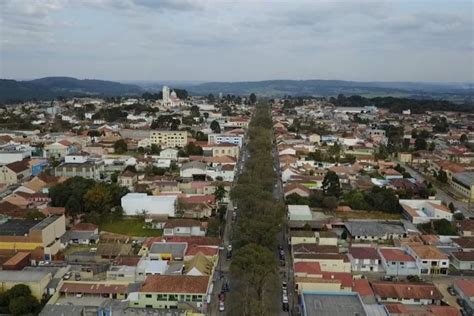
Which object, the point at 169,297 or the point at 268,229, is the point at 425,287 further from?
the point at 169,297

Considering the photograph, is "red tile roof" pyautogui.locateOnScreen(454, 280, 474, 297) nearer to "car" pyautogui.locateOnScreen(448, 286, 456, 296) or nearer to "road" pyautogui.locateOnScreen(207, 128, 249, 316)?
"car" pyautogui.locateOnScreen(448, 286, 456, 296)

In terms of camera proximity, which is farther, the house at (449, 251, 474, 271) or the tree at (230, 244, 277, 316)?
the house at (449, 251, 474, 271)

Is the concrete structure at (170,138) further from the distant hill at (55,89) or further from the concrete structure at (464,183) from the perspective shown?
the distant hill at (55,89)

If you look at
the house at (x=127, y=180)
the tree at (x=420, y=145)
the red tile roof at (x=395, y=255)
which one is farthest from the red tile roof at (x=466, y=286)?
the tree at (x=420, y=145)

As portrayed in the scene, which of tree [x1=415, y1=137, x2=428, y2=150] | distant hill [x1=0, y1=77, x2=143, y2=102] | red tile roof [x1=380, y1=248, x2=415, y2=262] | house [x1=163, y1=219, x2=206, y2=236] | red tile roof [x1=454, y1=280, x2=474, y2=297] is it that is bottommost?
red tile roof [x1=454, y1=280, x2=474, y2=297]

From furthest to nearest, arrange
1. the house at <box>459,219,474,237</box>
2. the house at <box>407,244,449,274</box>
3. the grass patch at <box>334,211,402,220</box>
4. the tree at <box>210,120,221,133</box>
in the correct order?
the tree at <box>210,120,221,133</box> → the grass patch at <box>334,211,402,220</box> → the house at <box>459,219,474,237</box> → the house at <box>407,244,449,274</box>

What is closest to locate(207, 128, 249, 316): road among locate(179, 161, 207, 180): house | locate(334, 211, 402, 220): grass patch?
locate(334, 211, 402, 220): grass patch
